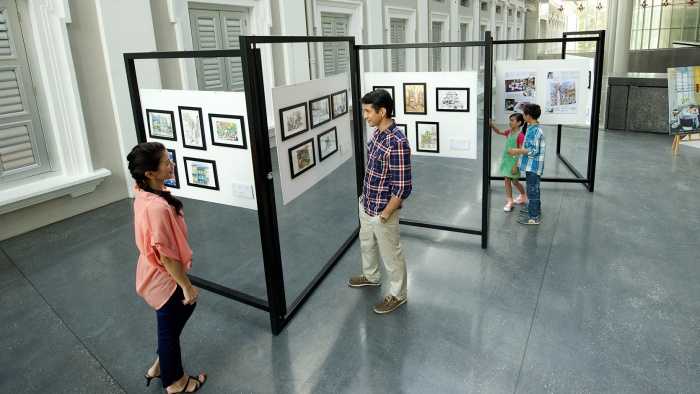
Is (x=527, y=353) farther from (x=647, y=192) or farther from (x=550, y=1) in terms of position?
(x=550, y=1)

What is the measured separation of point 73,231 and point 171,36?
325 centimetres

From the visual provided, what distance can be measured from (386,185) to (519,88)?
12.0 ft

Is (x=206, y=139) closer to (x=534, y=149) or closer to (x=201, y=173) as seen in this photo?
(x=201, y=173)

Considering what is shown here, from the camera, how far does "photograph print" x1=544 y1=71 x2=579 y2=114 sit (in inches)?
242

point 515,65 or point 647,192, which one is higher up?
point 515,65

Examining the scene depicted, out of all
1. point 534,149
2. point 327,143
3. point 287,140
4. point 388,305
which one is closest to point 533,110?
point 534,149

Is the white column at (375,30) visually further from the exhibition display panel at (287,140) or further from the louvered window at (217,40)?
the exhibition display panel at (287,140)

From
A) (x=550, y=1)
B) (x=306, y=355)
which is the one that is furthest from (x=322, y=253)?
(x=550, y=1)

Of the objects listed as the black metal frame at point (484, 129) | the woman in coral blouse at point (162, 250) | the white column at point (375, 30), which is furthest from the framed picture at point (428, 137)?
the white column at point (375, 30)

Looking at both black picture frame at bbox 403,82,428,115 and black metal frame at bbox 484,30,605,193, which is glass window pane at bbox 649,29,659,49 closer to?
black metal frame at bbox 484,30,605,193

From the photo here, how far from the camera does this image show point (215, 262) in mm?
4750

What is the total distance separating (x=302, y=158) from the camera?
3.77 metres

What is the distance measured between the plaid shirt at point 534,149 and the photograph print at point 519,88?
1.10 meters

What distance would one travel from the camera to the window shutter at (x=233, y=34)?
834 centimetres
